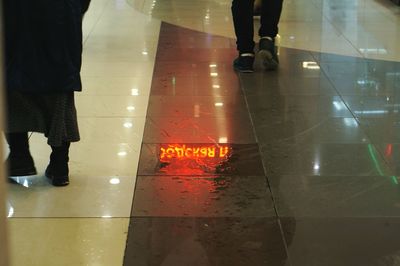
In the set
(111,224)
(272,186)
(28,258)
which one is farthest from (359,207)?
(28,258)

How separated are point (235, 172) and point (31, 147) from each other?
1398mm

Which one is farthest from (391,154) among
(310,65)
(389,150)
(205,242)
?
(310,65)

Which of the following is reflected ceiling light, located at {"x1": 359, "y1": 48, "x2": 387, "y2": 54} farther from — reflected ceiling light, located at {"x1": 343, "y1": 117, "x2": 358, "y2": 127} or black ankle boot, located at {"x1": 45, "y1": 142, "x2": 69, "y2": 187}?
black ankle boot, located at {"x1": 45, "y1": 142, "x2": 69, "y2": 187}

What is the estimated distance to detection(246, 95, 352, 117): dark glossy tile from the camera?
4930 millimetres

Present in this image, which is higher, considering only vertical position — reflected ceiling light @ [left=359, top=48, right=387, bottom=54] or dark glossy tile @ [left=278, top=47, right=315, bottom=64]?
dark glossy tile @ [left=278, top=47, right=315, bottom=64]

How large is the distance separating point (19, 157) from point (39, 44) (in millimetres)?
693

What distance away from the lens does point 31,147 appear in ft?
14.0

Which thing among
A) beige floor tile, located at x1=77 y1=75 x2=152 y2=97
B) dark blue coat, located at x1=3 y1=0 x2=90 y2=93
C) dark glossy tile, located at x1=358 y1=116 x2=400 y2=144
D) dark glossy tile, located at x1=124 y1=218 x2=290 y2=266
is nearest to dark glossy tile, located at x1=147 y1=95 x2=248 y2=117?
beige floor tile, located at x1=77 y1=75 x2=152 y2=97

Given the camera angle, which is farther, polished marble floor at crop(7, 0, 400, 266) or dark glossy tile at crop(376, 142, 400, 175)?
Result: dark glossy tile at crop(376, 142, 400, 175)

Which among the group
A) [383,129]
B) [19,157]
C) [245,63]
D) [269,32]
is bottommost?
[383,129]

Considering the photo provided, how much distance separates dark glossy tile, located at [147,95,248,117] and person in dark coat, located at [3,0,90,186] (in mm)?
1445

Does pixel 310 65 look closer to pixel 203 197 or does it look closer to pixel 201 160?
Answer: pixel 201 160

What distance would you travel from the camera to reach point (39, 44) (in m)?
3.35

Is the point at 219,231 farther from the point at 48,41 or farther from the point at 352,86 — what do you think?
the point at 352,86
